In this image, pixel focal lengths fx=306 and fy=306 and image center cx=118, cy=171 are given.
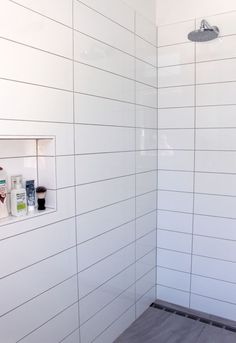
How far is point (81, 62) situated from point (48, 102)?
1.02 ft

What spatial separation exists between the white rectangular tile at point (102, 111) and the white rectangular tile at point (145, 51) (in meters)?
0.36

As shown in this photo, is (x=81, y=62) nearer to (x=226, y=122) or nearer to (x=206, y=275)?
(x=226, y=122)

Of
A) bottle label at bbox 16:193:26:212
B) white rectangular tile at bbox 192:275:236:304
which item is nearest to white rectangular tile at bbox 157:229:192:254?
white rectangular tile at bbox 192:275:236:304

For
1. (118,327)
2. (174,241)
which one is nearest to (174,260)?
(174,241)

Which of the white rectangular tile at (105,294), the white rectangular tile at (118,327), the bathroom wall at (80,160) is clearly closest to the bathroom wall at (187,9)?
the bathroom wall at (80,160)

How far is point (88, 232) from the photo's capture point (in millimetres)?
1581

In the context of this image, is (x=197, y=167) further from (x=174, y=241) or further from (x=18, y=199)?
(x=18, y=199)

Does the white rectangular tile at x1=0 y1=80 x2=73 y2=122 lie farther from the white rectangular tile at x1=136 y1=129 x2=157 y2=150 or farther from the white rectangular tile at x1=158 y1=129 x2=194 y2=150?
the white rectangular tile at x1=158 y1=129 x2=194 y2=150

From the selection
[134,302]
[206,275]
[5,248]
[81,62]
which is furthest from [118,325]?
[81,62]

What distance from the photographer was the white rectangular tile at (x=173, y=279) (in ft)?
7.22

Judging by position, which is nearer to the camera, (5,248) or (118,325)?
(5,248)

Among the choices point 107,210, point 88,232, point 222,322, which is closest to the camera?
point 88,232

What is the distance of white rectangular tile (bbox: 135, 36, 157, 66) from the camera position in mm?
1936

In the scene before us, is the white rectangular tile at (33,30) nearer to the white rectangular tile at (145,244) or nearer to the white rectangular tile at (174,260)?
the white rectangular tile at (145,244)
